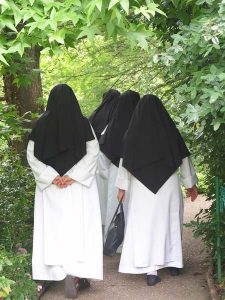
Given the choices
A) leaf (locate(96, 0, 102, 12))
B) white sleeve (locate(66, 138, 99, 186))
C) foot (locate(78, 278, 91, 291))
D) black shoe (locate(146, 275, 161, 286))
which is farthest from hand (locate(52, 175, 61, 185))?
leaf (locate(96, 0, 102, 12))

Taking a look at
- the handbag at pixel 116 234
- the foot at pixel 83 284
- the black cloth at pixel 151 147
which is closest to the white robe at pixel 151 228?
the black cloth at pixel 151 147

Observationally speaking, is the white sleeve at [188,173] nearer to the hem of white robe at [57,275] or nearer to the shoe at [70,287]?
the hem of white robe at [57,275]

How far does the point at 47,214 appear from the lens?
6457 mm

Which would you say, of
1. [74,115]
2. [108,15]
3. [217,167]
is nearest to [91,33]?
[108,15]

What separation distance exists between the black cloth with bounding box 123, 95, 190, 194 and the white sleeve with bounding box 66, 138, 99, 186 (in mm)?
490

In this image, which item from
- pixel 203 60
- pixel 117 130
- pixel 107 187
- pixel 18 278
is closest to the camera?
pixel 203 60

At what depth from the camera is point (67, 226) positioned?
21.0 ft

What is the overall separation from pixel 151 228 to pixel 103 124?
293 centimetres

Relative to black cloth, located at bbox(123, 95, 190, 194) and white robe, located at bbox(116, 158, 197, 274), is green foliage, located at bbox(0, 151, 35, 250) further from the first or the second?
black cloth, located at bbox(123, 95, 190, 194)

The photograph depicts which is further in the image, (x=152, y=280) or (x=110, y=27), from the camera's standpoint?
(x=152, y=280)

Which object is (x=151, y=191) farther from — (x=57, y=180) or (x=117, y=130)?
(x=117, y=130)

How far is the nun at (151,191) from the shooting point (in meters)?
6.79

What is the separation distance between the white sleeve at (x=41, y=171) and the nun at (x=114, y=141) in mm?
2105

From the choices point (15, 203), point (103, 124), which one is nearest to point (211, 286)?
point (15, 203)
